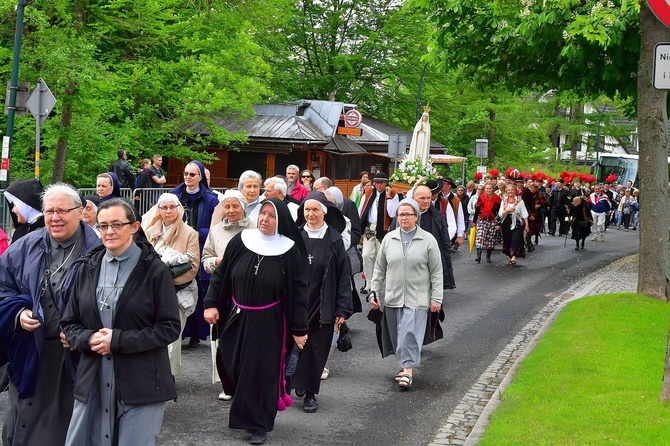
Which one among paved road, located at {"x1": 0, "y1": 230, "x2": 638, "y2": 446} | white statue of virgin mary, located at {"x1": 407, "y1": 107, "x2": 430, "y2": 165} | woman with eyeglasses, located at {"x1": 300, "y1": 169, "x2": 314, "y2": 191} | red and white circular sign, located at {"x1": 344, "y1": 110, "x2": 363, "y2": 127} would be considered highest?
red and white circular sign, located at {"x1": 344, "y1": 110, "x2": 363, "y2": 127}

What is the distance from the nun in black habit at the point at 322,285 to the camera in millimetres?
8562

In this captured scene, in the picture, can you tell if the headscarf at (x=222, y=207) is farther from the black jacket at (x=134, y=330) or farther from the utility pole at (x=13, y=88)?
the utility pole at (x=13, y=88)

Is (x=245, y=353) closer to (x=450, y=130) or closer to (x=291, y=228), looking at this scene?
(x=291, y=228)

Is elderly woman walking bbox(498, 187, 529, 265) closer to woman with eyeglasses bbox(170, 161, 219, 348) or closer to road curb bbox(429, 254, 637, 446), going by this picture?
road curb bbox(429, 254, 637, 446)

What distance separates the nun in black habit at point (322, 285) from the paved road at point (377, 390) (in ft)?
1.65

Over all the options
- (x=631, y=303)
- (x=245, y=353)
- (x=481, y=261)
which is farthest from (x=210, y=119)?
(x=245, y=353)

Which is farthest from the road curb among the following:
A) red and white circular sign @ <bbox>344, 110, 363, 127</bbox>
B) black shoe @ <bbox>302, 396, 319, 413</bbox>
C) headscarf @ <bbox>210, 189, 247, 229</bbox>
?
red and white circular sign @ <bbox>344, 110, 363, 127</bbox>

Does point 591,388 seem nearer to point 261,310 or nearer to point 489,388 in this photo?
point 489,388

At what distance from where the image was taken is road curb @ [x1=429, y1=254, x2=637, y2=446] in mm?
7672

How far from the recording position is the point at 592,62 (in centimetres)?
1962

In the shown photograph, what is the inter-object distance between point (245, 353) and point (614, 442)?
2.70m

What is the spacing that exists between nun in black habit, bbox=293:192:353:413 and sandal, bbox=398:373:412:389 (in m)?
1.00

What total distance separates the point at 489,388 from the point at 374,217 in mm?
7000

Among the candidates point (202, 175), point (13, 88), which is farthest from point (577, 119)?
point (202, 175)
